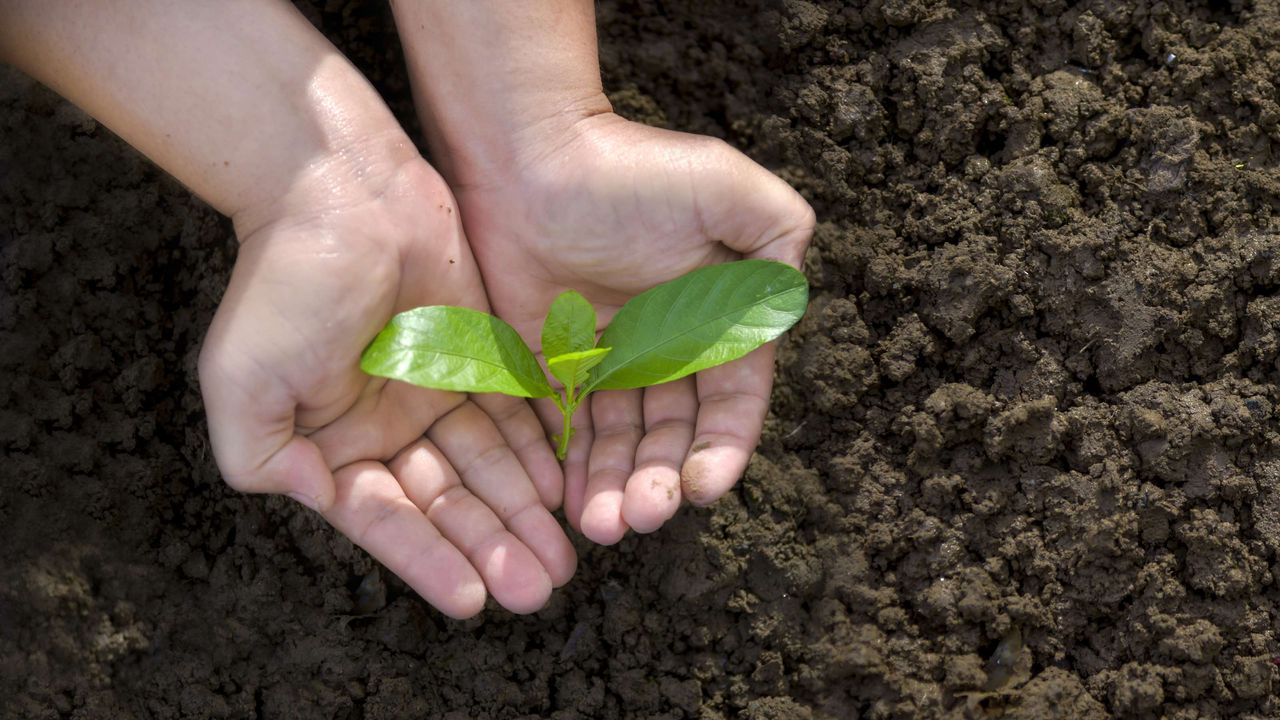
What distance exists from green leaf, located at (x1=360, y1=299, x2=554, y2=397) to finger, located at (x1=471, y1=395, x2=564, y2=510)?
0.22 m

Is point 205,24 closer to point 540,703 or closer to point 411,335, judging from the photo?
point 411,335

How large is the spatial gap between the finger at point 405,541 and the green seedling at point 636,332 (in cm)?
32

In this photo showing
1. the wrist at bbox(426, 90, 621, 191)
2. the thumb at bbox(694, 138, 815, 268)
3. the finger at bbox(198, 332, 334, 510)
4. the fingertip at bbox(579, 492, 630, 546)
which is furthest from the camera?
the wrist at bbox(426, 90, 621, 191)

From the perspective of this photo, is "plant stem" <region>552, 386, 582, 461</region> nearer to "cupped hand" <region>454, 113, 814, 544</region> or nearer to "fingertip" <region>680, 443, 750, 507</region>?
"cupped hand" <region>454, 113, 814, 544</region>

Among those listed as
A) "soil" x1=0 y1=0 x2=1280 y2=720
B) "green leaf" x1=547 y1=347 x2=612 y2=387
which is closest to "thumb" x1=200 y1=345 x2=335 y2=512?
"soil" x1=0 y1=0 x2=1280 y2=720

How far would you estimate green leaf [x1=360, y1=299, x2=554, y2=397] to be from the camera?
2260mm

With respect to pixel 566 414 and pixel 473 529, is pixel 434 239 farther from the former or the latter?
pixel 473 529

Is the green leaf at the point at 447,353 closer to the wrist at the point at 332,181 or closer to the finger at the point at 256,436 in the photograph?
the finger at the point at 256,436

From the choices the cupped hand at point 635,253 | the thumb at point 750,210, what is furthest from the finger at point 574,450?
the thumb at point 750,210

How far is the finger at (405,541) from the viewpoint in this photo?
7.70 ft

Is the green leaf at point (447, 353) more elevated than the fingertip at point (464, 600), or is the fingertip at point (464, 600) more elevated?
the green leaf at point (447, 353)

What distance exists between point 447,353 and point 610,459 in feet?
1.48

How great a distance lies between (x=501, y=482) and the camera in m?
2.49

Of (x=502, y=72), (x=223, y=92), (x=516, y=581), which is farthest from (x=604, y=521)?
(x=223, y=92)
